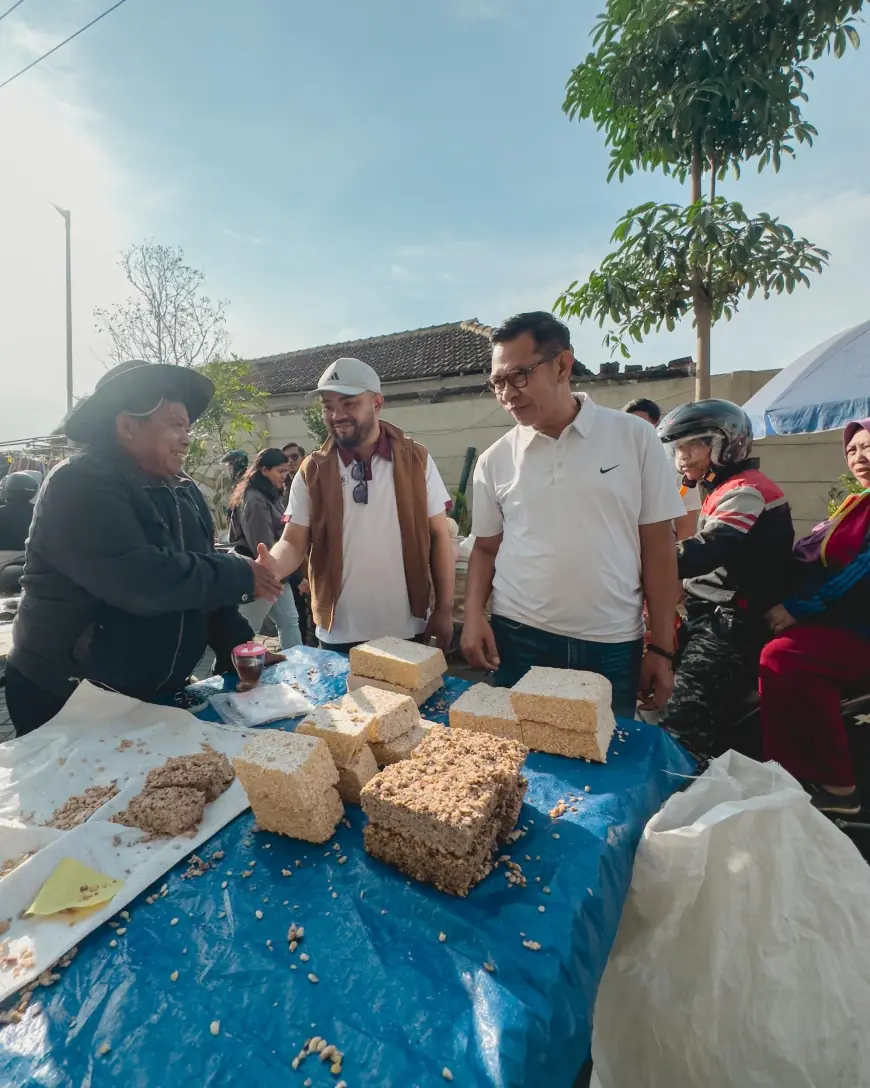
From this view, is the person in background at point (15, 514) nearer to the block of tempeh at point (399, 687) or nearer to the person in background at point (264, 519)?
the person in background at point (264, 519)

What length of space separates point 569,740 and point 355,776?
640mm

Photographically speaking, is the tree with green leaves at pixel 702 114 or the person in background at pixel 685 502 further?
the tree with green leaves at pixel 702 114

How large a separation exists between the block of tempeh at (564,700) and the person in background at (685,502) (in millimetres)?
842

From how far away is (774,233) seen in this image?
5953 mm

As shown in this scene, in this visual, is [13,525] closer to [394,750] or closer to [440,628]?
[440,628]

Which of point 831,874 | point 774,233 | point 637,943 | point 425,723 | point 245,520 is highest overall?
point 774,233

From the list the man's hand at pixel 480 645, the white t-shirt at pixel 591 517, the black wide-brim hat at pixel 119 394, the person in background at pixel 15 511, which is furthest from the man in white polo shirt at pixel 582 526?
the person in background at pixel 15 511

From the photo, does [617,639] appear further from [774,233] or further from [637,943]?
[774,233]

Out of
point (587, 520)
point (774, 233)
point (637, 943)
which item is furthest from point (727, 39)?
point (637, 943)

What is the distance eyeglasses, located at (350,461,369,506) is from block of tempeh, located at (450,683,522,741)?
121 cm

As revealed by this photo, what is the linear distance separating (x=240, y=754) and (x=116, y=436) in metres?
1.28

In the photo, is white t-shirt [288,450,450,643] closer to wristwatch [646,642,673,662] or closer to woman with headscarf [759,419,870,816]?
wristwatch [646,642,673,662]

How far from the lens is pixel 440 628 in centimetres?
278

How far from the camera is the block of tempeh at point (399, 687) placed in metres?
1.94
